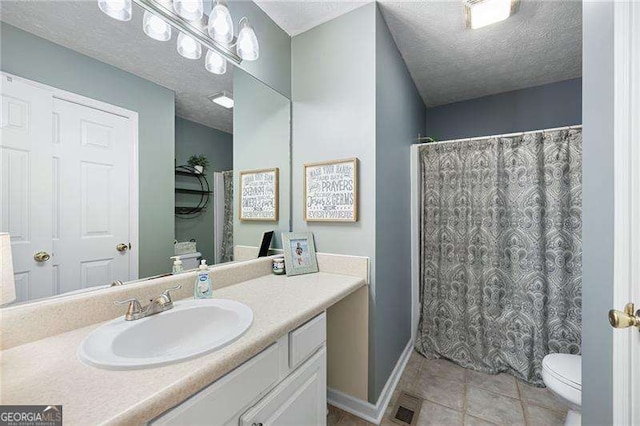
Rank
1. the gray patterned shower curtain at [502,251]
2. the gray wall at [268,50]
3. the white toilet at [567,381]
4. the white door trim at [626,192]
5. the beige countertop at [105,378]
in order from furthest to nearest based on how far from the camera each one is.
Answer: the gray patterned shower curtain at [502,251] → the gray wall at [268,50] → the white toilet at [567,381] → the white door trim at [626,192] → the beige countertop at [105,378]

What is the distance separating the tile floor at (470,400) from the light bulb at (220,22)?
213cm

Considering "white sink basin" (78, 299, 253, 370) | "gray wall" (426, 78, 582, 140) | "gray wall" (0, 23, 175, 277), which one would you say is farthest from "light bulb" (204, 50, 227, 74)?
"gray wall" (426, 78, 582, 140)

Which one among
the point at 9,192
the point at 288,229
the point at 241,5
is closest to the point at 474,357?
the point at 288,229

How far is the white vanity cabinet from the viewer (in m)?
0.63

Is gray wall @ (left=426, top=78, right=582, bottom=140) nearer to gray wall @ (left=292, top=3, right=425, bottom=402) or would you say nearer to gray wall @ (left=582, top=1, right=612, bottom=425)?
gray wall @ (left=292, top=3, right=425, bottom=402)

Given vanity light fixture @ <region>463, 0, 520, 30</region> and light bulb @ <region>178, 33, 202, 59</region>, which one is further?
vanity light fixture @ <region>463, 0, 520, 30</region>

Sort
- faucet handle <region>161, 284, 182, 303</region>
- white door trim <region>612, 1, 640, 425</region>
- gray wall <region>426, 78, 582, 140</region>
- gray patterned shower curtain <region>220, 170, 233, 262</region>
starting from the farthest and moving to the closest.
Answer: gray wall <region>426, 78, 582, 140</region> → gray patterned shower curtain <region>220, 170, 233, 262</region> → faucet handle <region>161, 284, 182, 303</region> → white door trim <region>612, 1, 640, 425</region>

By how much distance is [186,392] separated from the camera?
1.86 feet

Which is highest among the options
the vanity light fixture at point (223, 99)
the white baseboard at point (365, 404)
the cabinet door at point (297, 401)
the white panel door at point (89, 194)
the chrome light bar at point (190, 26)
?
the chrome light bar at point (190, 26)

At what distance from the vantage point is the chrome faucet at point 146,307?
86cm

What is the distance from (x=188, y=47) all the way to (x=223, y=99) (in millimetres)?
253

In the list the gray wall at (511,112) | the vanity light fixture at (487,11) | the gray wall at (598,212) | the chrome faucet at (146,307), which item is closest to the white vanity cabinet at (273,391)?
the chrome faucet at (146,307)

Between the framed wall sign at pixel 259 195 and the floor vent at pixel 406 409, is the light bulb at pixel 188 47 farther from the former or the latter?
the floor vent at pixel 406 409

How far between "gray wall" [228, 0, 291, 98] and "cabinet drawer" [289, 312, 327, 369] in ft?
4.57
